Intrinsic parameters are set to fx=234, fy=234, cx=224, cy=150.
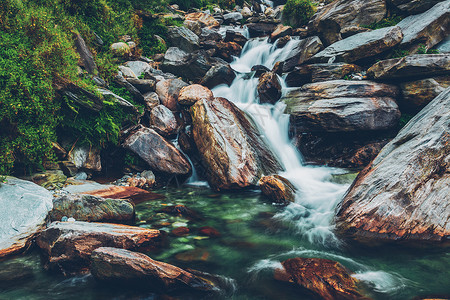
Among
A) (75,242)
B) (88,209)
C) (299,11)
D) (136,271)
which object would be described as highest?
(299,11)

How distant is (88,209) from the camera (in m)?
4.66

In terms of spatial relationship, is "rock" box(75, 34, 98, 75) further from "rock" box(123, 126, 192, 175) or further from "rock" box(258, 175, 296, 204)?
"rock" box(258, 175, 296, 204)

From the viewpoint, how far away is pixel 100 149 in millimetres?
7852

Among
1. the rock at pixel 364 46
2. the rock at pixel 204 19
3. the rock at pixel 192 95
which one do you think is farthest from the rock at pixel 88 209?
Answer: the rock at pixel 204 19

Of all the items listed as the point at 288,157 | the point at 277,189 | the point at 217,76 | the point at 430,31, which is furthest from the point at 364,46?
the point at 277,189

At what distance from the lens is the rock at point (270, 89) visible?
411 inches

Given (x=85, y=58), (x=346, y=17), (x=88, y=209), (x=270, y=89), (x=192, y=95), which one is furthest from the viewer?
(x=346, y=17)

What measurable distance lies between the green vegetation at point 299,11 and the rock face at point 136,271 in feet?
60.1

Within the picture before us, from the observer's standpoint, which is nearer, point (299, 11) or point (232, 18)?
point (299, 11)

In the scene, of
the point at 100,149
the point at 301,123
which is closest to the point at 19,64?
the point at 100,149

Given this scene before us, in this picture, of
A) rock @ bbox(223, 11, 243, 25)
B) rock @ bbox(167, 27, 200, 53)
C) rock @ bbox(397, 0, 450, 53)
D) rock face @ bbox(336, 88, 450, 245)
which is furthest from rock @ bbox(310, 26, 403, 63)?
rock @ bbox(223, 11, 243, 25)

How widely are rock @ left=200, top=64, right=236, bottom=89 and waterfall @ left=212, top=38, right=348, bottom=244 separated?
30 cm

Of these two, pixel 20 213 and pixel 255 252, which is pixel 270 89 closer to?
pixel 255 252

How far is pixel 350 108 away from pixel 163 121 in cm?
673
